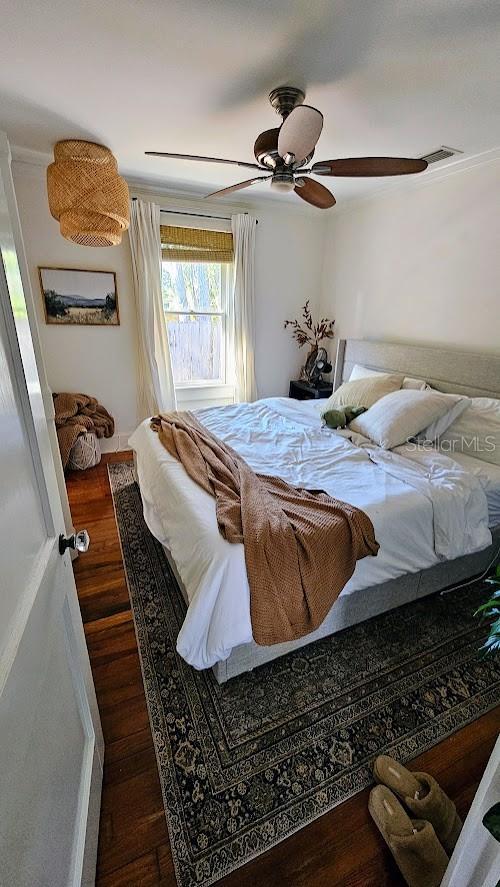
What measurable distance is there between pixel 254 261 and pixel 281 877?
4332 mm

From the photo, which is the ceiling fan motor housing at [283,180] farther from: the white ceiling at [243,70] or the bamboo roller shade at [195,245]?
the bamboo roller shade at [195,245]

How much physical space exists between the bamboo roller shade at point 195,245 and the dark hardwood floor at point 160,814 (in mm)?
3365

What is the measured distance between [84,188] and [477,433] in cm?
290

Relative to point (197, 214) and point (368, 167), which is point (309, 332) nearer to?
point (197, 214)

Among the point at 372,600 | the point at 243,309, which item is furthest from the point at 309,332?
the point at 372,600

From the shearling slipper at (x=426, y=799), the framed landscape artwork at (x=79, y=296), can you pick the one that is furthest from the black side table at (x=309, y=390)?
the shearling slipper at (x=426, y=799)

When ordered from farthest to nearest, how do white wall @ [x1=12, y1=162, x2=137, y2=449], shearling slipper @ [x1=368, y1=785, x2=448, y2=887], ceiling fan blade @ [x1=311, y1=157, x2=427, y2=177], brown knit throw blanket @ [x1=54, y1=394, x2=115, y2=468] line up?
brown knit throw blanket @ [x1=54, y1=394, x2=115, y2=468] < white wall @ [x1=12, y1=162, x2=137, y2=449] < ceiling fan blade @ [x1=311, y1=157, x2=427, y2=177] < shearling slipper @ [x1=368, y1=785, x2=448, y2=887]

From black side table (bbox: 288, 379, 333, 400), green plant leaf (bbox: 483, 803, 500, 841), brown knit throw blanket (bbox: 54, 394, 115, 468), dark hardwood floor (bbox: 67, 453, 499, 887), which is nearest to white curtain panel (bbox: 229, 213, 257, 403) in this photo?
black side table (bbox: 288, 379, 333, 400)

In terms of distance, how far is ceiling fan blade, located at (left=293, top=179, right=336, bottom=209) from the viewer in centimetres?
212

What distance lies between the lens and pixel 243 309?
4004mm

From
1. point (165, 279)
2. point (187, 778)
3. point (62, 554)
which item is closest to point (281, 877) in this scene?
point (187, 778)

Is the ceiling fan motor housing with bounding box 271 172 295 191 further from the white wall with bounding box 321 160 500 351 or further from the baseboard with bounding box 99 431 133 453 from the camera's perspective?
the baseboard with bounding box 99 431 133 453

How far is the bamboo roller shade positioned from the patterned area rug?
10.5 feet

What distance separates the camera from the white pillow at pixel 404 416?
2.34 m
